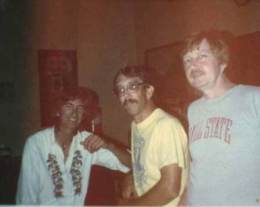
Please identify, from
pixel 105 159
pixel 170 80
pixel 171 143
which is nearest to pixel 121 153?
pixel 105 159

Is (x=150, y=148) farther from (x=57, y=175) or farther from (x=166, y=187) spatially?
(x=57, y=175)

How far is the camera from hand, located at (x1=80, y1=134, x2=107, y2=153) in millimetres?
1806

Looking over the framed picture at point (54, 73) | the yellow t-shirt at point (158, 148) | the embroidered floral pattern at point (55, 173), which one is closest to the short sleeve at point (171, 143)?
the yellow t-shirt at point (158, 148)

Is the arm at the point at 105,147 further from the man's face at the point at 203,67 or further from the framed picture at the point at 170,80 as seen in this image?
the man's face at the point at 203,67

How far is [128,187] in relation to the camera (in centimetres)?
171

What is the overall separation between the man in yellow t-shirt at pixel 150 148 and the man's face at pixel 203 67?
168mm

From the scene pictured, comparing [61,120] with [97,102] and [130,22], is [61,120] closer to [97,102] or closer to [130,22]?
[97,102]

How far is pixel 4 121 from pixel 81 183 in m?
0.73

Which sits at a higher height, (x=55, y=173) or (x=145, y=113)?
(x=145, y=113)

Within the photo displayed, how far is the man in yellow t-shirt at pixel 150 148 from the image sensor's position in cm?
151

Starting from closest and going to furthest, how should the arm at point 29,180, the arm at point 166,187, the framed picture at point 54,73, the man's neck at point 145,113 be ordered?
1. the arm at point 166,187
2. the man's neck at point 145,113
3. the arm at point 29,180
4. the framed picture at point 54,73

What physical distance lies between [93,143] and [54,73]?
0.58 m

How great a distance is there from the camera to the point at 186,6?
2406mm

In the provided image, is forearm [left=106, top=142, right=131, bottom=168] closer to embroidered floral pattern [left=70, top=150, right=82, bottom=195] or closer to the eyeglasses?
embroidered floral pattern [left=70, top=150, right=82, bottom=195]
